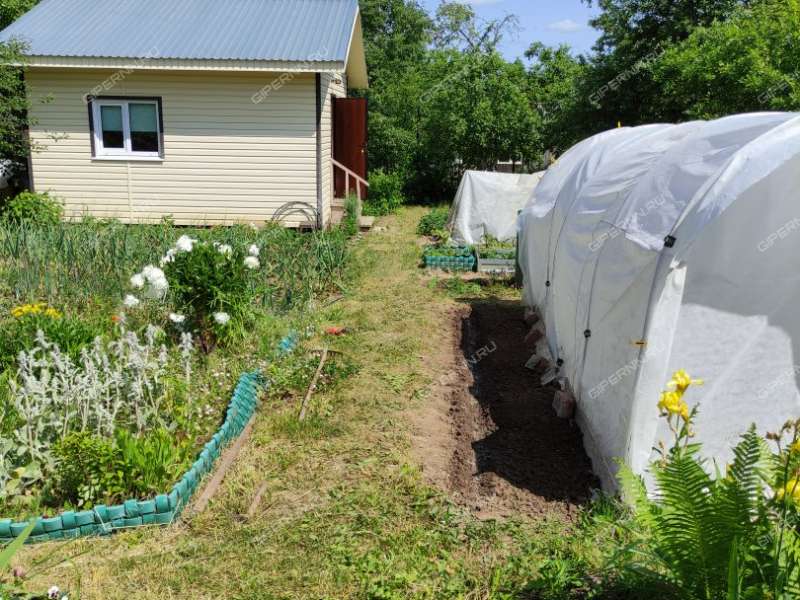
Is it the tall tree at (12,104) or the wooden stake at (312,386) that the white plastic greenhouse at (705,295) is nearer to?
the wooden stake at (312,386)

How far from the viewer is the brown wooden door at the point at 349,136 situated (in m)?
16.4

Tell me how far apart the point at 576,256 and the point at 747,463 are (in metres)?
3.25

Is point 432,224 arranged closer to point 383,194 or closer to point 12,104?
point 383,194

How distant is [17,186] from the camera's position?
48.2 feet

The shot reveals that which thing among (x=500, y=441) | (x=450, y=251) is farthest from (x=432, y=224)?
(x=500, y=441)

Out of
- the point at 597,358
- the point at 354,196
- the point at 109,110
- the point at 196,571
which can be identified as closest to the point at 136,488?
the point at 196,571

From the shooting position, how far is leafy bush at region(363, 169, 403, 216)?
18.5 metres

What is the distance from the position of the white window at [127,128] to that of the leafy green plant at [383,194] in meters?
6.54

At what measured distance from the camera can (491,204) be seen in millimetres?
13516

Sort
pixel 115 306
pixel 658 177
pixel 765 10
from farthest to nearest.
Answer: pixel 765 10 < pixel 115 306 < pixel 658 177

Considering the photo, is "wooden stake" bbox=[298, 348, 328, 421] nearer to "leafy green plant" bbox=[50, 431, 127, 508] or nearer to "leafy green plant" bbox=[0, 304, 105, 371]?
"leafy green plant" bbox=[50, 431, 127, 508]

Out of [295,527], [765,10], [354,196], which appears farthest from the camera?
[354,196]

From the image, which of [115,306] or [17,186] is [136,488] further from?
[17,186]

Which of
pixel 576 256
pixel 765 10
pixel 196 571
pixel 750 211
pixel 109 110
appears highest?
pixel 765 10
